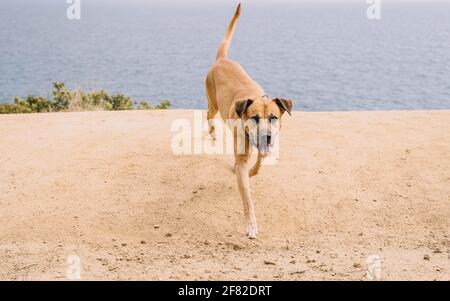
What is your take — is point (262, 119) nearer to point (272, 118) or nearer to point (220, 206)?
point (272, 118)

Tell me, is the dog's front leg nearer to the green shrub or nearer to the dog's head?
the dog's head

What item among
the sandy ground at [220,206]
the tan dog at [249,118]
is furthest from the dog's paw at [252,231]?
the sandy ground at [220,206]

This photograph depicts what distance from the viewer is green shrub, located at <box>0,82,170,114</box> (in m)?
17.7

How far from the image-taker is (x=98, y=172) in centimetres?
872

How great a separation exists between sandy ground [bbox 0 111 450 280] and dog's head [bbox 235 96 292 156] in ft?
4.16

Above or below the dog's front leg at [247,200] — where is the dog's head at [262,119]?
above

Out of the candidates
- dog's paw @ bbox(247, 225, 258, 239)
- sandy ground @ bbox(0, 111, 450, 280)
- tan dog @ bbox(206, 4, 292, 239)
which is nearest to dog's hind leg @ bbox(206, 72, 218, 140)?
tan dog @ bbox(206, 4, 292, 239)

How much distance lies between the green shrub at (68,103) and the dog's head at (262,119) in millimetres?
11221

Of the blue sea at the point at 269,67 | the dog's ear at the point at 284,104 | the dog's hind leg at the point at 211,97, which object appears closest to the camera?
the dog's ear at the point at 284,104

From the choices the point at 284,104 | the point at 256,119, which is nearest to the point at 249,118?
the point at 256,119

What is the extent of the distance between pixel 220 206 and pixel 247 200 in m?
0.97

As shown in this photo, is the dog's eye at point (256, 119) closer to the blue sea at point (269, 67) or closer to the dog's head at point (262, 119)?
the dog's head at point (262, 119)

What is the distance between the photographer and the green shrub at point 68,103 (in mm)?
17734
